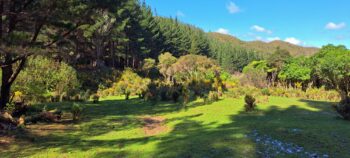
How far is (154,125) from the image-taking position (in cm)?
1585

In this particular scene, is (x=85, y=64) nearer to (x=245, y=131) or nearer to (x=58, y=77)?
(x=58, y=77)

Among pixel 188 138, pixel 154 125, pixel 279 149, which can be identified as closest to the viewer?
pixel 279 149

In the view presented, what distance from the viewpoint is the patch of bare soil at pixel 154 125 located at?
14.1 metres

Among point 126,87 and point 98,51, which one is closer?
point 126,87

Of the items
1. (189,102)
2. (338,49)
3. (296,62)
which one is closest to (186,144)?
(189,102)

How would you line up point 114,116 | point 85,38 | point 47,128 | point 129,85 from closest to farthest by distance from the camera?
point 47,128 → point 114,116 → point 85,38 → point 129,85

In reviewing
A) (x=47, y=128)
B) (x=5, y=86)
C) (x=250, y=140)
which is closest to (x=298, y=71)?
(x=5, y=86)

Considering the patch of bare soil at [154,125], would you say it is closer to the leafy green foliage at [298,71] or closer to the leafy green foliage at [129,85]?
the leafy green foliage at [129,85]

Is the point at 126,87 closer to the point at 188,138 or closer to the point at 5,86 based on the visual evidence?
the point at 5,86

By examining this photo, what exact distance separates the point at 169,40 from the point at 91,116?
56.9 m

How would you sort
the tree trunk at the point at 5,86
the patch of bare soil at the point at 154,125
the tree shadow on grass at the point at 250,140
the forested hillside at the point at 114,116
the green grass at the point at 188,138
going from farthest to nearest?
1. the tree trunk at the point at 5,86
2. the patch of bare soil at the point at 154,125
3. the forested hillside at the point at 114,116
4. the green grass at the point at 188,138
5. the tree shadow on grass at the point at 250,140

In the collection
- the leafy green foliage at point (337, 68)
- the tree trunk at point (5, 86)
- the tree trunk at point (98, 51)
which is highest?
the tree trunk at point (98, 51)

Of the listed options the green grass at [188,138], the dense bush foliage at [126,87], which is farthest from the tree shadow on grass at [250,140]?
the dense bush foliage at [126,87]

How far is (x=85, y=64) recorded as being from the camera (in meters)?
52.0
